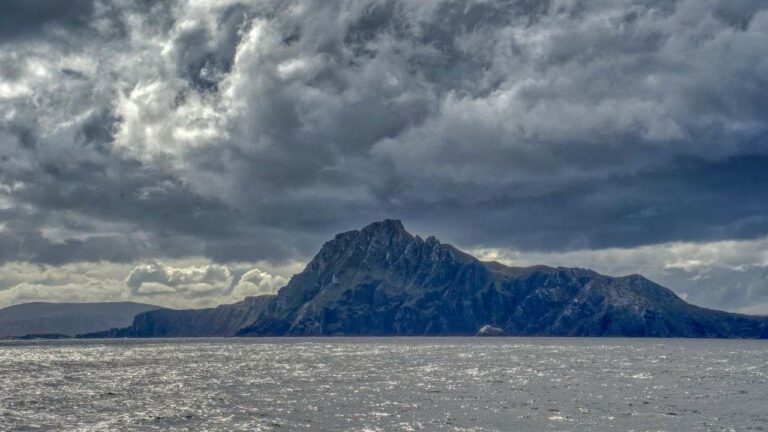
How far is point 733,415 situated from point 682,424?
14.8 m

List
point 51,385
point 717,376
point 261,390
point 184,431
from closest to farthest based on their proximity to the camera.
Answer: point 184,431, point 261,390, point 51,385, point 717,376

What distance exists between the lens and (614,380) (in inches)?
6250

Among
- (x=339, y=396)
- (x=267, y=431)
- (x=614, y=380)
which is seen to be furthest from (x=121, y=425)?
(x=614, y=380)

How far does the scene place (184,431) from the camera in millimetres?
86062

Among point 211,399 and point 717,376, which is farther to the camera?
point 717,376

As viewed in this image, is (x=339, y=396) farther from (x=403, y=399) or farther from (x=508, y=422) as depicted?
(x=508, y=422)

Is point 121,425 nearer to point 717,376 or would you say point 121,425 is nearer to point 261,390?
point 261,390

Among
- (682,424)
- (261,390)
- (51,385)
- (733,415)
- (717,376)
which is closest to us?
(682,424)

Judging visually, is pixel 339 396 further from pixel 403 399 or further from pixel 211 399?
pixel 211 399

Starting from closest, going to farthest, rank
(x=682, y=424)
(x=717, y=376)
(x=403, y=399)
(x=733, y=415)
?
(x=682, y=424)
(x=733, y=415)
(x=403, y=399)
(x=717, y=376)

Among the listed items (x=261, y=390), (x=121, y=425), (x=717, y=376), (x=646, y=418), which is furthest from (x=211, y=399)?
(x=717, y=376)

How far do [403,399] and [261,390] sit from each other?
32.3 meters

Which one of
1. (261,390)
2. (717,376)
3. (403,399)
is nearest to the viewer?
(403,399)

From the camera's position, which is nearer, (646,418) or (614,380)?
(646,418)
